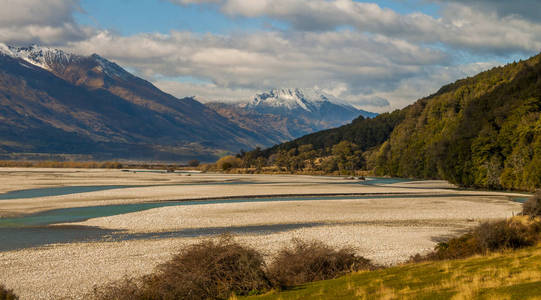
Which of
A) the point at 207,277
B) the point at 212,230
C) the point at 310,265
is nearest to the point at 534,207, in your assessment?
the point at 310,265

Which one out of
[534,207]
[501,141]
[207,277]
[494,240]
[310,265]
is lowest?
[310,265]

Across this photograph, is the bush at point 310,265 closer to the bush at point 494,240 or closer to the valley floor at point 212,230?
the valley floor at point 212,230

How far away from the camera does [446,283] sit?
15.4 meters

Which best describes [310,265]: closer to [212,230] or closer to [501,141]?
[212,230]

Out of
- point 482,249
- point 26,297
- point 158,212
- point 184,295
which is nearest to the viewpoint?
point 184,295

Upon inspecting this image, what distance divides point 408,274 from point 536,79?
96.9 meters

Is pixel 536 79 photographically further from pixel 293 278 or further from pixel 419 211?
pixel 293 278

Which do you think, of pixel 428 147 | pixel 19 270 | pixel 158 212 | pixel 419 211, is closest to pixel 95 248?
pixel 19 270

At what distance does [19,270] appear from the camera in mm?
24297

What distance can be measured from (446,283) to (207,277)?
319 inches

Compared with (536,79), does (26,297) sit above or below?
below

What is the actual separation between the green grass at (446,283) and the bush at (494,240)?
3.05 meters

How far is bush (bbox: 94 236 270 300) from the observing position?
17.3 metres

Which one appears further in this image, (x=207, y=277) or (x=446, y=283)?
(x=207, y=277)
